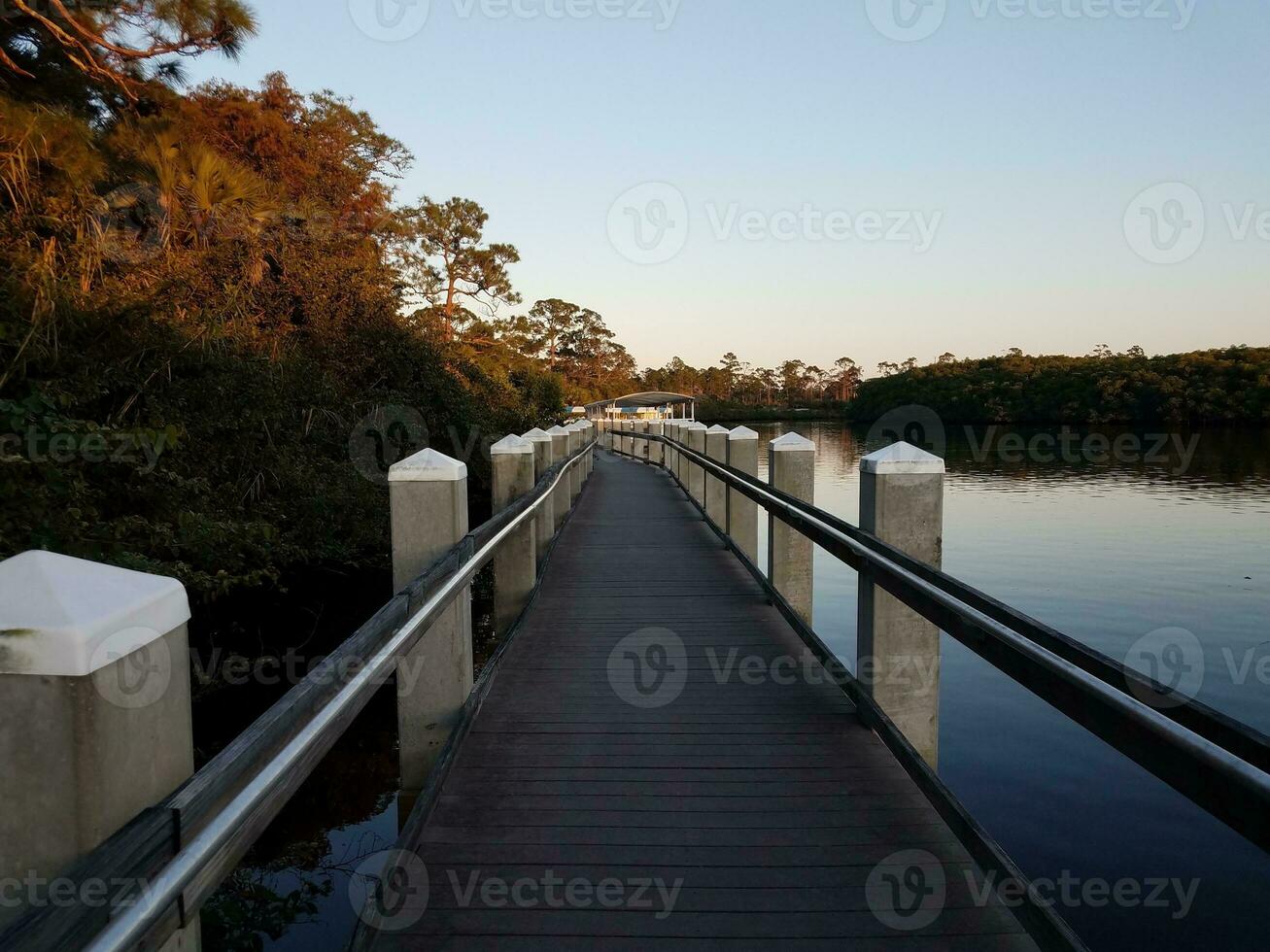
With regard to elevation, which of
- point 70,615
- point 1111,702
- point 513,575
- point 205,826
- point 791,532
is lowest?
point 513,575

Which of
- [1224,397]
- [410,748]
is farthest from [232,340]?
[1224,397]

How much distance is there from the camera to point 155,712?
4.58ft

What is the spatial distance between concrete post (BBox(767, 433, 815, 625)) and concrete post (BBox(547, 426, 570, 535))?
3133 millimetres

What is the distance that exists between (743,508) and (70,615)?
7.30m

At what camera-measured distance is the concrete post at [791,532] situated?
6.84 m

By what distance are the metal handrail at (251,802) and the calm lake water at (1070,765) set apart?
413cm

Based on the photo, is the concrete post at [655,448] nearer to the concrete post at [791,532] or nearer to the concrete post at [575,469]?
the concrete post at [575,469]

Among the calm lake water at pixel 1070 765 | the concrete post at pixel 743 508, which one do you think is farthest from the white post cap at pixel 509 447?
the calm lake water at pixel 1070 765

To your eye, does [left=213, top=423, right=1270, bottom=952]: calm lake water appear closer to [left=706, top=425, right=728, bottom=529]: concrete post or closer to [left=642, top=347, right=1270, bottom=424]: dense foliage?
[left=706, top=425, right=728, bottom=529]: concrete post

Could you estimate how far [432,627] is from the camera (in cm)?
373

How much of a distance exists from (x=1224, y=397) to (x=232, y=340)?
217ft

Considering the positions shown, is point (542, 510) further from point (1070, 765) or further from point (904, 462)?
Result: point (1070, 765)

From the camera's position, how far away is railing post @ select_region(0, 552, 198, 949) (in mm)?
1241

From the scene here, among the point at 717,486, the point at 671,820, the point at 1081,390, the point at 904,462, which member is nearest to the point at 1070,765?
the point at 717,486
